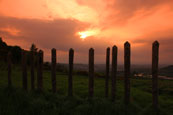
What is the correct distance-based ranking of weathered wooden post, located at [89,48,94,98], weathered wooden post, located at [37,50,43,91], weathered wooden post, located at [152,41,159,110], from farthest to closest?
weathered wooden post, located at [37,50,43,91] < weathered wooden post, located at [89,48,94,98] < weathered wooden post, located at [152,41,159,110]

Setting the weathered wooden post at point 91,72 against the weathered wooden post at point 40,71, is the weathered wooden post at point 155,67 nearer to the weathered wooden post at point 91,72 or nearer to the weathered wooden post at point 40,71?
the weathered wooden post at point 91,72

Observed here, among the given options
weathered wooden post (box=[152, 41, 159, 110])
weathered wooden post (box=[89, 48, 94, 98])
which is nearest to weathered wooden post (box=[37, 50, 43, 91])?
weathered wooden post (box=[89, 48, 94, 98])

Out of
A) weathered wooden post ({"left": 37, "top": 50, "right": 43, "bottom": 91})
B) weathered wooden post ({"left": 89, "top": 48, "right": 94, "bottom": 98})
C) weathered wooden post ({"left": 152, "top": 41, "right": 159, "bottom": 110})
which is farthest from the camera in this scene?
weathered wooden post ({"left": 37, "top": 50, "right": 43, "bottom": 91})

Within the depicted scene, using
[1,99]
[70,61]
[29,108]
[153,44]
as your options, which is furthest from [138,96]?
[1,99]

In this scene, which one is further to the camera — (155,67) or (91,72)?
(91,72)

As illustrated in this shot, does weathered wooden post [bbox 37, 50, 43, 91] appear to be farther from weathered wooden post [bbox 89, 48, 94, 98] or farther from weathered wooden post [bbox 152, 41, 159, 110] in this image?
weathered wooden post [bbox 152, 41, 159, 110]

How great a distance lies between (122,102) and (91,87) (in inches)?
58.7

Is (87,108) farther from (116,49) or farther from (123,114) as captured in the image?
(116,49)

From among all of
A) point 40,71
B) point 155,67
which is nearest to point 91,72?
point 155,67

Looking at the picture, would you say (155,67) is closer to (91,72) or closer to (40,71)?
(91,72)

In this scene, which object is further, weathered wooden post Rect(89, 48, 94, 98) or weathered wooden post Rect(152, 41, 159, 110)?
weathered wooden post Rect(89, 48, 94, 98)

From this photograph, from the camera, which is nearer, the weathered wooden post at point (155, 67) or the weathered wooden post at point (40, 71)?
the weathered wooden post at point (155, 67)

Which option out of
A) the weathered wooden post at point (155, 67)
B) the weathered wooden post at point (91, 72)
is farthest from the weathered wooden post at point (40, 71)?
the weathered wooden post at point (155, 67)

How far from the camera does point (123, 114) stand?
4832mm
